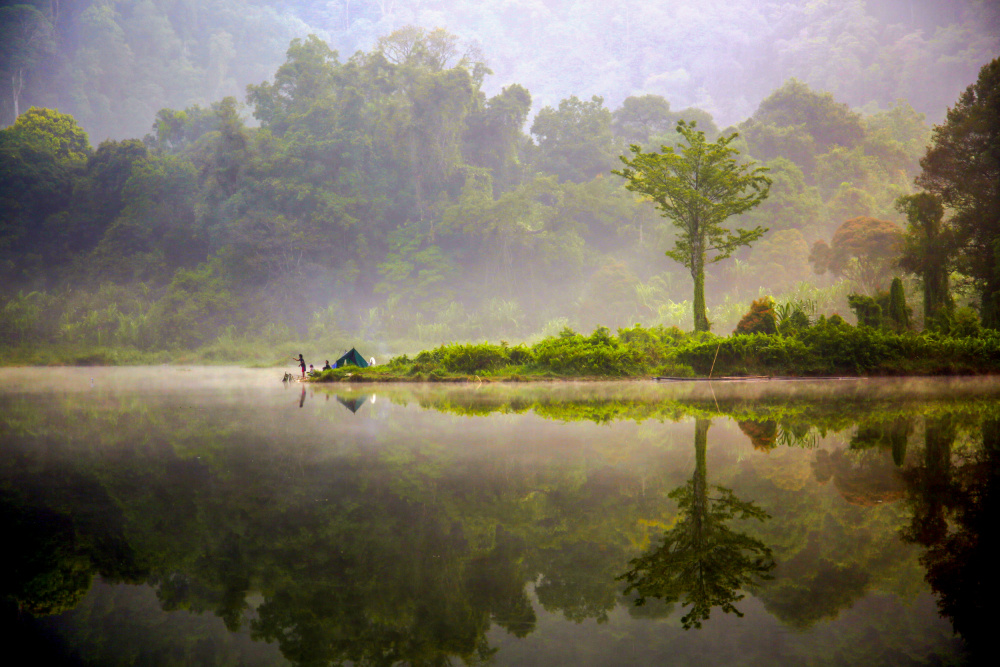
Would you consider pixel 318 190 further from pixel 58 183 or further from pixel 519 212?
pixel 58 183

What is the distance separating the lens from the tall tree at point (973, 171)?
2175 cm

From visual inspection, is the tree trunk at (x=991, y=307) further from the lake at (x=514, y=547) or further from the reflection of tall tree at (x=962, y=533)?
the reflection of tall tree at (x=962, y=533)

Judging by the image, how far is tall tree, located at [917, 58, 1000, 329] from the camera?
21.8m

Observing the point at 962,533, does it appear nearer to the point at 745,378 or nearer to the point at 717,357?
the point at 745,378

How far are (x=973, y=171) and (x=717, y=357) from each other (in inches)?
686

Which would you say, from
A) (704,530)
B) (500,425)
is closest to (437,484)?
(704,530)

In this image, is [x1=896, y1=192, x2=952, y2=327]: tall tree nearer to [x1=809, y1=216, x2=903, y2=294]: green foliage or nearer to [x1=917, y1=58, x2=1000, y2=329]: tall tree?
[x1=917, y1=58, x2=1000, y2=329]: tall tree

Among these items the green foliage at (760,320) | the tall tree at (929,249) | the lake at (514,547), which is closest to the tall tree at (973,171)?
the tall tree at (929,249)

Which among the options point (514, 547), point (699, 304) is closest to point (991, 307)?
point (699, 304)

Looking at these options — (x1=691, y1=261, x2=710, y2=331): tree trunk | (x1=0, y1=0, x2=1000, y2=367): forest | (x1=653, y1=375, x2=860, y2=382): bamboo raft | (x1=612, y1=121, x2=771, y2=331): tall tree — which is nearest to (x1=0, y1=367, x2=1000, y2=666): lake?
(x1=653, y1=375, x2=860, y2=382): bamboo raft

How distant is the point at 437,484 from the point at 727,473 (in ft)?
7.58

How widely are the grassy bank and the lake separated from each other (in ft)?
24.6

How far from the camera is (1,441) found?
7324mm

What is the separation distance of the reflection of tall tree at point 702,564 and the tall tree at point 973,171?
23526mm
